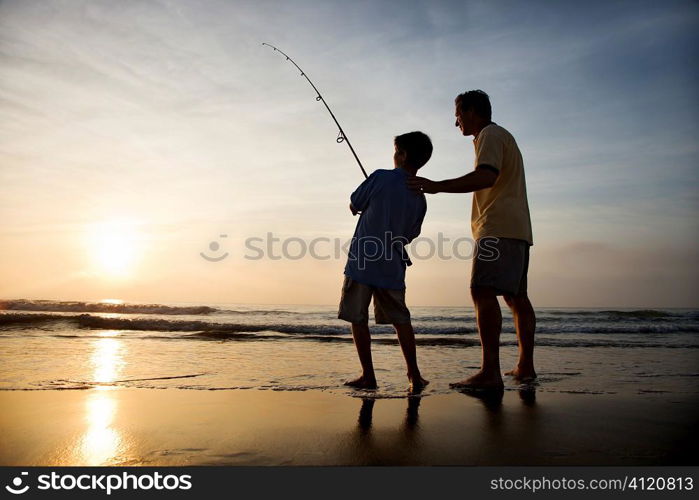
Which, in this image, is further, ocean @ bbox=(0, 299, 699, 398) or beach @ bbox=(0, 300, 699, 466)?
ocean @ bbox=(0, 299, 699, 398)

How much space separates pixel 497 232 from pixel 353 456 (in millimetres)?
1888

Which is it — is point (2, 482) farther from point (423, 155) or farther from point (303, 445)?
point (423, 155)

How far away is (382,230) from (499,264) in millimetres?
755

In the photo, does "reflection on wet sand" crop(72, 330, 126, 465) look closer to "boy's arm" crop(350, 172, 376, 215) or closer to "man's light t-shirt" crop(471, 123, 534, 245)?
"boy's arm" crop(350, 172, 376, 215)

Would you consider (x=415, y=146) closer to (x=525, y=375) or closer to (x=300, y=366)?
(x=525, y=375)

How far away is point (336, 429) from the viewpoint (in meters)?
2.25

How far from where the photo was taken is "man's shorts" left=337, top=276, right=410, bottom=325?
3.24 m

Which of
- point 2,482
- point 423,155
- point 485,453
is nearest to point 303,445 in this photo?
point 485,453

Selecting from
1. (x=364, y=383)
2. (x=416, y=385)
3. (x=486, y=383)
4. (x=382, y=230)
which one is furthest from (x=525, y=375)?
(x=382, y=230)

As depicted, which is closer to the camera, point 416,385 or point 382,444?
point 382,444

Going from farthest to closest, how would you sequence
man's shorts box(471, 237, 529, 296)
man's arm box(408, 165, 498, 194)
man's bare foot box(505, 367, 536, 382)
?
man's bare foot box(505, 367, 536, 382) → man's shorts box(471, 237, 529, 296) → man's arm box(408, 165, 498, 194)

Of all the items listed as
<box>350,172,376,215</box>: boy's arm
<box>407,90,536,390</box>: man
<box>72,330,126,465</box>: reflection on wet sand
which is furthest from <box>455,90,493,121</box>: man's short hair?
<box>72,330,126,465</box>: reflection on wet sand

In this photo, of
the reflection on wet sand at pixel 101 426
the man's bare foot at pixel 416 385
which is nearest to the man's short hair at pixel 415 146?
the man's bare foot at pixel 416 385

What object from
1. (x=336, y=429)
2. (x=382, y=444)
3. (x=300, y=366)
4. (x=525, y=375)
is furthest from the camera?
(x=300, y=366)
